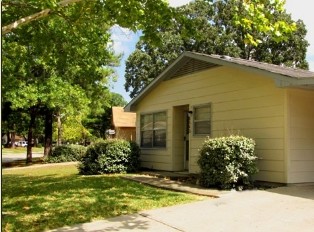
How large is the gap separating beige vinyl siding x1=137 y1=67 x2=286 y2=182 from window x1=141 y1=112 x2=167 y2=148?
52 centimetres

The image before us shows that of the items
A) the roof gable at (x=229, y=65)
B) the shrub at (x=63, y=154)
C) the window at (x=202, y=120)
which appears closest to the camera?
the roof gable at (x=229, y=65)

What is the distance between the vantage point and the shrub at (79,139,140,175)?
14.8 metres

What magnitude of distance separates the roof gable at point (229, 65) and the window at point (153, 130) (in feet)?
3.43

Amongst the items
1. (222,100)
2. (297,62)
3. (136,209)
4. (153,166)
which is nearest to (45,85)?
(153,166)

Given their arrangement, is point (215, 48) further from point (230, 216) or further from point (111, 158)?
point (230, 216)

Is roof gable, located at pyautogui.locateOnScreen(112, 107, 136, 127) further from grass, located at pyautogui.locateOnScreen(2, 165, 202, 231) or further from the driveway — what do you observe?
the driveway

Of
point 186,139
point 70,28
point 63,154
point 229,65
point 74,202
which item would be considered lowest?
point 74,202

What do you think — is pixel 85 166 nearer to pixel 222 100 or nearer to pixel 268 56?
pixel 222 100

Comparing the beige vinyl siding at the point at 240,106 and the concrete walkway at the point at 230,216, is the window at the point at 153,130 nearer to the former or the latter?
the beige vinyl siding at the point at 240,106

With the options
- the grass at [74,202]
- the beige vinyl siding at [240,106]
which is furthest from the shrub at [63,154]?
the grass at [74,202]

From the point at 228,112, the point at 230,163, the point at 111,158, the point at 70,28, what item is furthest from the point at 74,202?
the point at 111,158

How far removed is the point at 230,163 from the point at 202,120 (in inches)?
143

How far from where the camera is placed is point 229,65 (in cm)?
1170

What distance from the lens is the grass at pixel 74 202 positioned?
716 centimetres
